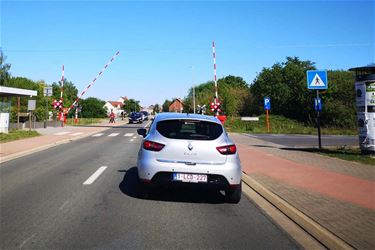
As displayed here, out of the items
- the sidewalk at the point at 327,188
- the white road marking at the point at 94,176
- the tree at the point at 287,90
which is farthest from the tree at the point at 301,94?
the white road marking at the point at 94,176

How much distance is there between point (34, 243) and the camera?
168 inches

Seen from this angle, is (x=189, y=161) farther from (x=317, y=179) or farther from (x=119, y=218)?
(x=317, y=179)

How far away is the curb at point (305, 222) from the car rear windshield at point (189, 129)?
1569mm

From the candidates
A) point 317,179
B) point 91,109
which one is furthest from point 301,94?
point 91,109

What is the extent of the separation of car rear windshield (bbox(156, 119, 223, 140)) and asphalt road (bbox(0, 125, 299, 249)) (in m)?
1.19

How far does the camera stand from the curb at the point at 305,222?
434 cm

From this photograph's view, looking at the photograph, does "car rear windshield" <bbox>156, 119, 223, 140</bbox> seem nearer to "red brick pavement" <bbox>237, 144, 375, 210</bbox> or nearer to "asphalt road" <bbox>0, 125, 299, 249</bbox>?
"asphalt road" <bbox>0, 125, 299, 249</bbox>

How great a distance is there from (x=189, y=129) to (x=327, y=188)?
3227mm

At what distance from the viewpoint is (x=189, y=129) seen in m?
6.50

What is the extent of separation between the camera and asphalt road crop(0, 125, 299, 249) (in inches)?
174

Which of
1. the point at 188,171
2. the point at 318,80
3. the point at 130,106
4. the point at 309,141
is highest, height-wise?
the point at 130,106

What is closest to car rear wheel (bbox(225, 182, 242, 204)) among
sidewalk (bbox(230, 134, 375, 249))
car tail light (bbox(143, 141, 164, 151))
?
sidewalk (bbox(230, 134, 375, 249))

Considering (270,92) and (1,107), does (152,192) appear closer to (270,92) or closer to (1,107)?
(1,107)

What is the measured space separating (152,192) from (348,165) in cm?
641
